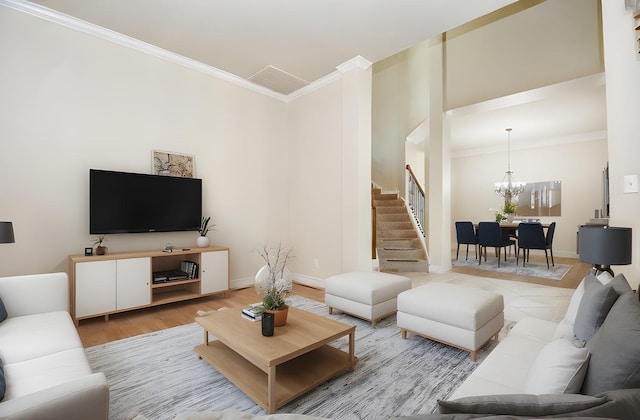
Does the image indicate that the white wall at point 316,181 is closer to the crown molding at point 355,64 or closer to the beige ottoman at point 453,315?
the crown molding at point 355,64

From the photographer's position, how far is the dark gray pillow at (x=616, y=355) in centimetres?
81

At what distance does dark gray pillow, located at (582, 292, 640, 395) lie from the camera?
2.67 ft

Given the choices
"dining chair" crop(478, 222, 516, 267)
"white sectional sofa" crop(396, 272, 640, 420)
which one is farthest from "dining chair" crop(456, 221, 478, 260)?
"white sectional sofa" crop(396, 272, 640, 420)

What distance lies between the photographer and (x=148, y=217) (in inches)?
139

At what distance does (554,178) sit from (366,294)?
7519 millimetres

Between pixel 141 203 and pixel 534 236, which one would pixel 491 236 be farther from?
pixel 141 203

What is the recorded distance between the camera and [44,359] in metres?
1.48

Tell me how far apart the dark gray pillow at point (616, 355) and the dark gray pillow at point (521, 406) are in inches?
7.9

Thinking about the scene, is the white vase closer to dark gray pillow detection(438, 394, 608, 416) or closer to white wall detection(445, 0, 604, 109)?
dark gray pillow detection(438, 394, 608, 416)

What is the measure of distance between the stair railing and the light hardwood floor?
315 centimetres

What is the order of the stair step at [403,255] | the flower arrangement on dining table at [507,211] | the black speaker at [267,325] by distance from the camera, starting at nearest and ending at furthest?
1. the black speaker at [267,325]
2. the stair step at [403,255]
3. the flower arrangement on dining table at [507,211]

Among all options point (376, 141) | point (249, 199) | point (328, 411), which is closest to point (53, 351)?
point (328, 411)

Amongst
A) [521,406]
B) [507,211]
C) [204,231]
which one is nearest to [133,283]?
[204,231]

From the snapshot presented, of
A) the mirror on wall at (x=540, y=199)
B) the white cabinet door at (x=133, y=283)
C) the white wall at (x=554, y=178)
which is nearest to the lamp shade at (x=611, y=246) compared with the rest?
the white cabinet door at (x=133, y=283)
